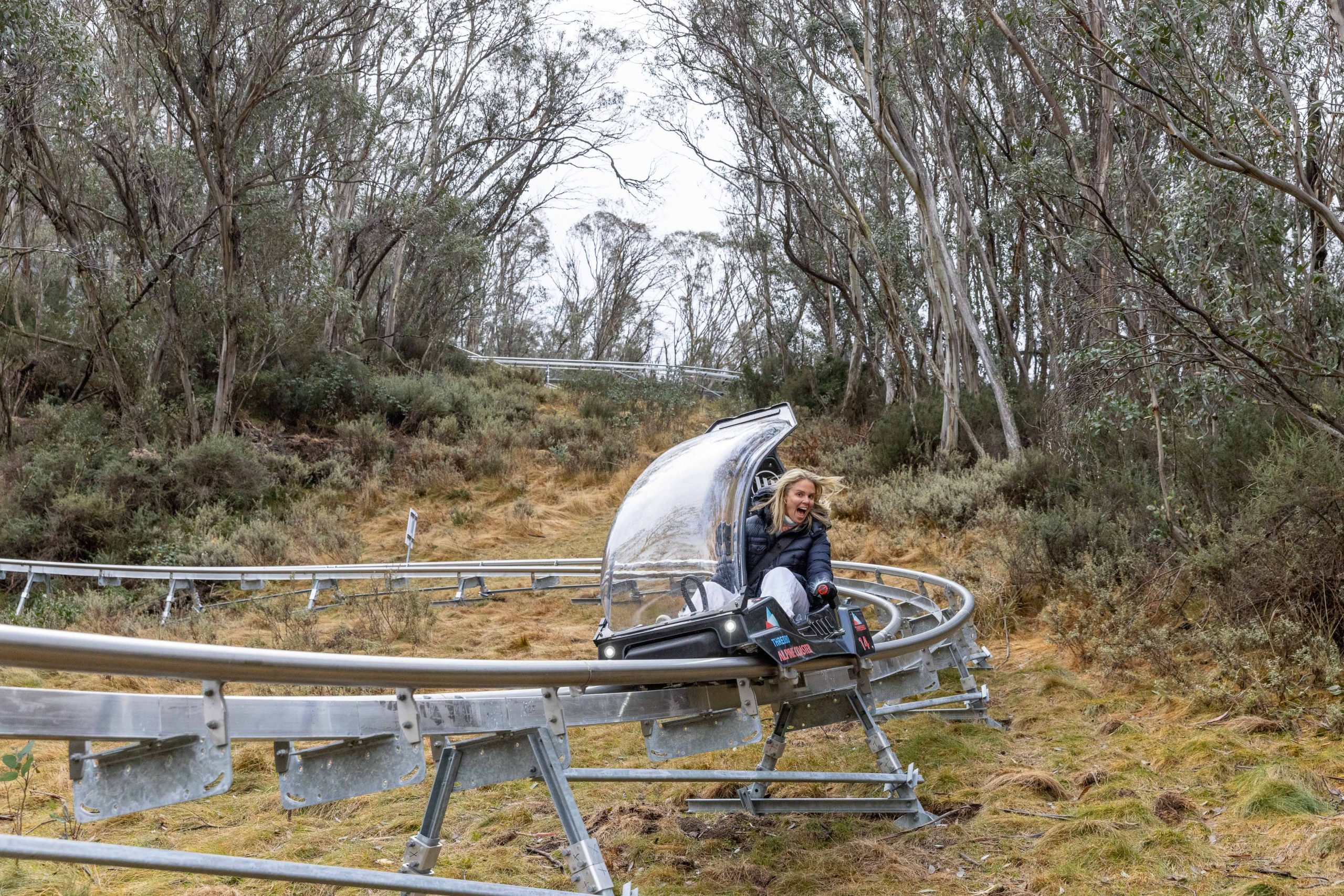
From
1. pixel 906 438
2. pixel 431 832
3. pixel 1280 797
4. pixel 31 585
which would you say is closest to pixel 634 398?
pixel 906 438

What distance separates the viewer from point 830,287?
25672 millimetres

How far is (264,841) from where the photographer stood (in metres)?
5.46

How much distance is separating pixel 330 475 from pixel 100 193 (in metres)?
7.29

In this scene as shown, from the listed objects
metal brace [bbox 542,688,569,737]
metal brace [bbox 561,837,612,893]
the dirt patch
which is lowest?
the dirt patch

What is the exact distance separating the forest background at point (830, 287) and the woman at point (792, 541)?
3173 millimetres

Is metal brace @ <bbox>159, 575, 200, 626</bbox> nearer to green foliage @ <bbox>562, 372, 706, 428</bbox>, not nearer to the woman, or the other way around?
the woman

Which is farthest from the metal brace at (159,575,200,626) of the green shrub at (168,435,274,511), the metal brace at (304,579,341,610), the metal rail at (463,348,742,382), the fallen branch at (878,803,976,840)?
→ the metal rail at (463,348,742,382)

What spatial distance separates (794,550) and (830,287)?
68.6ft

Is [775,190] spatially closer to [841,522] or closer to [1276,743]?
[841,522]

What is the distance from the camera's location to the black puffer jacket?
18.2 ft

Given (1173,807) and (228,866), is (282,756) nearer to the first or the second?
(228,866)

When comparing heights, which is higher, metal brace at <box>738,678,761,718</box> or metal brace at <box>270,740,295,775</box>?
metal brace at <box>270,740,295,775</box>

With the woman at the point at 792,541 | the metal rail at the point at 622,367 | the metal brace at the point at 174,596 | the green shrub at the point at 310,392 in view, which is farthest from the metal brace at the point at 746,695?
the metal rail at the point at 622,367

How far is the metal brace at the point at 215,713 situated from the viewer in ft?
9.64
